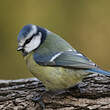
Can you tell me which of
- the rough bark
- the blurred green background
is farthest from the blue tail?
the blurred green background

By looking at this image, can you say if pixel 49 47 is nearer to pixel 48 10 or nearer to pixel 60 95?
pixel 60 95

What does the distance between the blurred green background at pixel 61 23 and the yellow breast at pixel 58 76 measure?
1.62m

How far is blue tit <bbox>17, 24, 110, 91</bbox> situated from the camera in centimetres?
218

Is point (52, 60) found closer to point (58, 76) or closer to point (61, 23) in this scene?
point (58, 76)

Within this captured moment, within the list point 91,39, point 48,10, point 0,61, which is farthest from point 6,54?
point 91,39

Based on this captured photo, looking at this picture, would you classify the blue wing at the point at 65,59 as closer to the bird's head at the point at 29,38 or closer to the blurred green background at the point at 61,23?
the bird's head at the point at 29,38

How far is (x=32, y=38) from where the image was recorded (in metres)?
2.31

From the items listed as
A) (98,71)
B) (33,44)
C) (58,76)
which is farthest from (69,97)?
(33,44)

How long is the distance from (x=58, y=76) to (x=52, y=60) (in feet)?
0.40

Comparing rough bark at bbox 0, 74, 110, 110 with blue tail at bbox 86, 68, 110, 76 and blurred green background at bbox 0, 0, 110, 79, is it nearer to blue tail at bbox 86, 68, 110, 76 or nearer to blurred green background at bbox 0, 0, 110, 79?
blue tail at bbox 86, 68, 110, 76

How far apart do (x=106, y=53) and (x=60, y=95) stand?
1.69 m

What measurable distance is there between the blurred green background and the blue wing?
159 centimetres

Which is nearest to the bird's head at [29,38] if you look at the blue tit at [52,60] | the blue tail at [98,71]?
the blue tit at [52,60]

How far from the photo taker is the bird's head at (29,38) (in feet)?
7.42
